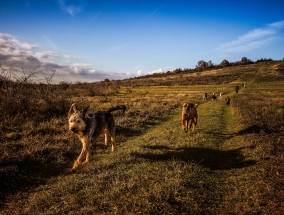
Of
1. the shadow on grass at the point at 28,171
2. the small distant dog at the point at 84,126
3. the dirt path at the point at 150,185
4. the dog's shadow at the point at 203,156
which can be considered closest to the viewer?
the dirt path at the point at 150,185

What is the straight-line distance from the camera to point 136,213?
17.6ft

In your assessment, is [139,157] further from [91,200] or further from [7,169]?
[7,169]

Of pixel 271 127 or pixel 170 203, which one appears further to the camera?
pixel 271 127

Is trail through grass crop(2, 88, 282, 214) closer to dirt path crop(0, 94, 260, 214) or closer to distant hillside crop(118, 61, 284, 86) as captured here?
dirt path crop(0, 94, 260, 214)

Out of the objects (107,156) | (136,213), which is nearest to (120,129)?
(107,156)

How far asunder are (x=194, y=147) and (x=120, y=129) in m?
5.48

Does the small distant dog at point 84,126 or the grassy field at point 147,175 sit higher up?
the small distant dog at point 84,126

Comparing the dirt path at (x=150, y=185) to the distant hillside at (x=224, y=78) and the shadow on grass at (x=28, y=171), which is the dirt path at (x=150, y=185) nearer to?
the shadow on grass at (x=28, y=171)

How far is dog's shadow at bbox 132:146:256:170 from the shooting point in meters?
8.80

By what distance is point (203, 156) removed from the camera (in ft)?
31.5

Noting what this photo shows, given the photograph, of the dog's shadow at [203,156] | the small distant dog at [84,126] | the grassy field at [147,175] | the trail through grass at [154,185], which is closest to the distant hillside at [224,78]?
the grassy field at [147,175]

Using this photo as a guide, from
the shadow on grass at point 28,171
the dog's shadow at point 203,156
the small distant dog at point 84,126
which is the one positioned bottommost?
the dog's shadow at point 203,156

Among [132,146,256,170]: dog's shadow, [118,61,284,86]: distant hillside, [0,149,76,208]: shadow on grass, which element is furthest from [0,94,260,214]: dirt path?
[118,61,284,86]: distant hillside

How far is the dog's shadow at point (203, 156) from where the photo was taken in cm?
880
